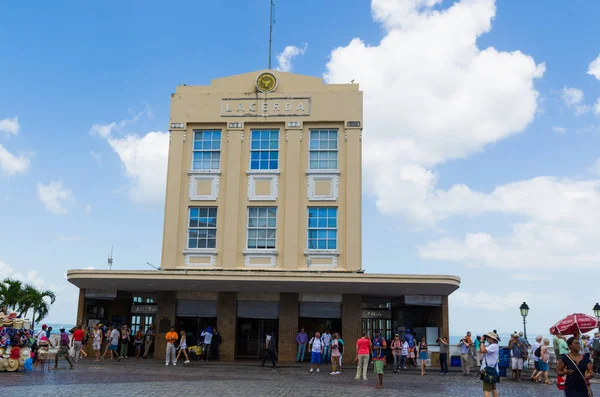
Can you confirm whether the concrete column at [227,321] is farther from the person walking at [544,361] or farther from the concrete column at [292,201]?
the person walking at [544,361]

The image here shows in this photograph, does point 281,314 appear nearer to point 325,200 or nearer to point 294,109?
point 325,200

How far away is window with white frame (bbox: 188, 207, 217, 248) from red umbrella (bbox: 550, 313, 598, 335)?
15022mm

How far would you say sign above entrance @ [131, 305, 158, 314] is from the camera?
103 feet

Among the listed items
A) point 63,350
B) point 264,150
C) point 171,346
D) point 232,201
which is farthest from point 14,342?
point 264,150

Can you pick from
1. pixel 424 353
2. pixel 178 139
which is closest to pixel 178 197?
pixel 178 139

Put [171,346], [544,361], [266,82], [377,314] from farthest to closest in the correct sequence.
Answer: [266,82]
[377,314]
[171,346]
[544,361]

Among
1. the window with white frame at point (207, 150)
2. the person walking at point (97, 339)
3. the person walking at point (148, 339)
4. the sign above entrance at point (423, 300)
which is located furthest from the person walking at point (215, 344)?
the sign above entrance at point (423, 300)

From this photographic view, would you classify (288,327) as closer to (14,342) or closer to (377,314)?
(377,314)

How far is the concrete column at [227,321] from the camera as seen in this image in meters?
28.7

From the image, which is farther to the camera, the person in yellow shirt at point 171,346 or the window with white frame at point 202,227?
the window with white frame at point 202,227

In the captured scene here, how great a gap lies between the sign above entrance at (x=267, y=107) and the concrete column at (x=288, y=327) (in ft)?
27.6

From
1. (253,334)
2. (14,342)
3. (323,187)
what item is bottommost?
(14,342)

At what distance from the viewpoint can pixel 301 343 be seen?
2766 centimetres

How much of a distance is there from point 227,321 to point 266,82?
1123cm
